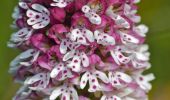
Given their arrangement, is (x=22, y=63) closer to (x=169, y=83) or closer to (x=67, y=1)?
(x=67, y=1)

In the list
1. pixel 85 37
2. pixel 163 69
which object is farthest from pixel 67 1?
pixel 163 69

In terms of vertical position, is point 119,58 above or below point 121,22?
below

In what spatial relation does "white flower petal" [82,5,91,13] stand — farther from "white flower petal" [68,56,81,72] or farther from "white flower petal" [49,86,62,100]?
"white flower petal" [49,86,62,100]

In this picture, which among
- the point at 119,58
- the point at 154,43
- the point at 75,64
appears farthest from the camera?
the point at 154,43

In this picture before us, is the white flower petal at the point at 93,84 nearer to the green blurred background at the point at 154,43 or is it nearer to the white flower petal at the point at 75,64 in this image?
the white flower petal at the point at 75,64

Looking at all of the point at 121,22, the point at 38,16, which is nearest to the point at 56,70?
the point at 38,16

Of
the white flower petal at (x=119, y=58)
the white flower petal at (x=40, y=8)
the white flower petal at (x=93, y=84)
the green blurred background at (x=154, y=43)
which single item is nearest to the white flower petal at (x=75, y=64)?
the white flower petal at (x=93, y=84)

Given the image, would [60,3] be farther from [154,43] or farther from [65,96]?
[154,43]
